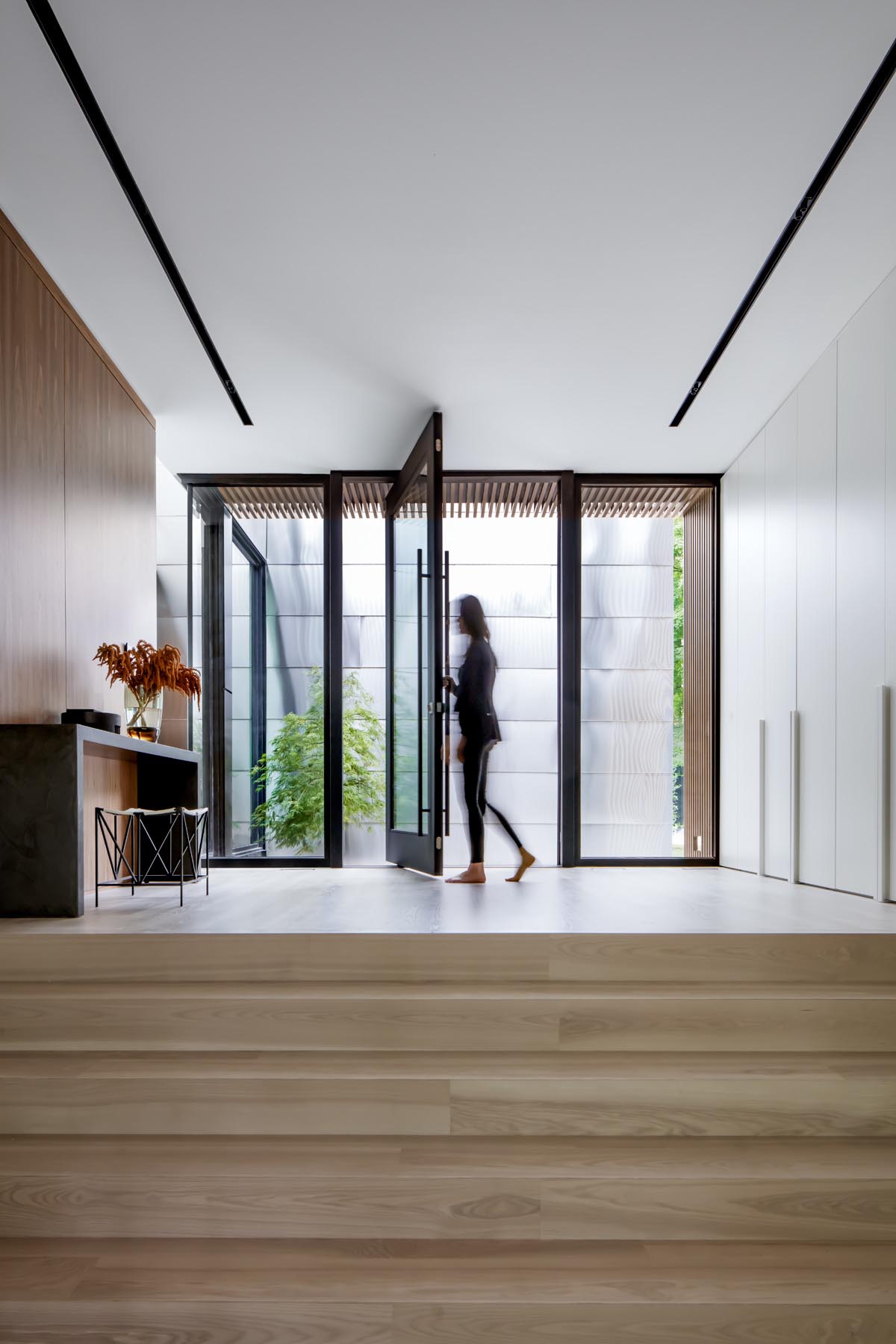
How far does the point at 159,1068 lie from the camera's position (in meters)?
2.54

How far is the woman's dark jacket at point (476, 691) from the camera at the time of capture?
4664mm

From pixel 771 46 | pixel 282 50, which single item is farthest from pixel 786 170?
pixel 282 50

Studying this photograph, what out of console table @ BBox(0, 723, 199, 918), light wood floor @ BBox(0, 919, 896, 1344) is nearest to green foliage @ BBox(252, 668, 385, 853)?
console table @ BBox(0, 723, 199, 918)

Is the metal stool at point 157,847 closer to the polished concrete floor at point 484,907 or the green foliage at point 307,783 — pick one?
the polished concrete floor at point 484,907

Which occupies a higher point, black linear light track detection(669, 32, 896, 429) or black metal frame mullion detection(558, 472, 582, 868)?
black linear light track detection(669, 32, 896, 429)

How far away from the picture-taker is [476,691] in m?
4.69

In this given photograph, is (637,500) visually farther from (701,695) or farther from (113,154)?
(113,154)

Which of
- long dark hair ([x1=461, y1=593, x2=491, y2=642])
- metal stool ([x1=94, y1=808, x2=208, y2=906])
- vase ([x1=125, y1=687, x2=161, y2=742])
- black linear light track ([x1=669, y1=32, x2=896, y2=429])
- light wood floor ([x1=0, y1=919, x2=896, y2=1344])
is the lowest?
light wood floor ([x1=0, y1=919, x2=896, y2=1344])

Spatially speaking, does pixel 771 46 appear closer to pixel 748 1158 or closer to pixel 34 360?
pixel 34 360

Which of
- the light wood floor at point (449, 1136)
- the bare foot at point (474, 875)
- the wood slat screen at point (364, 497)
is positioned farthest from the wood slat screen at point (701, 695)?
the light wood floor at point (449, 1136)

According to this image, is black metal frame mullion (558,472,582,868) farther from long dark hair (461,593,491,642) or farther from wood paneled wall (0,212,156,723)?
wood paneled wall (0,212,156,723)

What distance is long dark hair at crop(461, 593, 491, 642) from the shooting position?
15.4 feet

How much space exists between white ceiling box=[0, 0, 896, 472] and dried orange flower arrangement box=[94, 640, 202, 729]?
137 cm

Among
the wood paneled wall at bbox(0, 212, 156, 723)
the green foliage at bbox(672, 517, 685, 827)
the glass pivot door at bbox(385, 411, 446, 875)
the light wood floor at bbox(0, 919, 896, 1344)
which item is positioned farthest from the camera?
the green foliage at bbox(672, 517, 685, 827)
